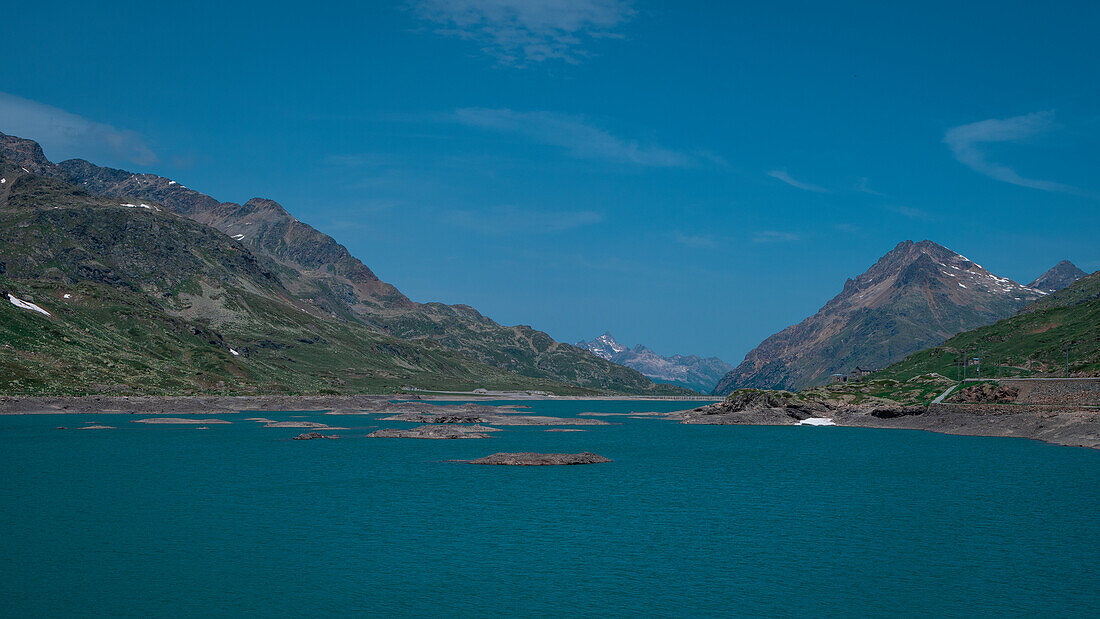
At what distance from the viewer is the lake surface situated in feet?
131

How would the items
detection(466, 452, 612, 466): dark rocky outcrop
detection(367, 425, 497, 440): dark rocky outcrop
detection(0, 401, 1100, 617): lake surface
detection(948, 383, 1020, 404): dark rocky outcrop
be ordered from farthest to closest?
detection(948, 383, 1020, 404): dark rocky outcrop < detection(367, 425, 497, 440): dark rocky outcrop < detection(466, 452, 612, 466): dark rocky outcrop < detection(0, 401, 1100, 617): lake surface

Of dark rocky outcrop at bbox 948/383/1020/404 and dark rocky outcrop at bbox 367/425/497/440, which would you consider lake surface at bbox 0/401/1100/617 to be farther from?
dark rocky outcrop at bbox 948/383/1020/404

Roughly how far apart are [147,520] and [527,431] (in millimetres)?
108284

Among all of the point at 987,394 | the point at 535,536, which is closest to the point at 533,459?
the point at 535,536

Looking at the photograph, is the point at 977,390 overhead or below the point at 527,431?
overhead

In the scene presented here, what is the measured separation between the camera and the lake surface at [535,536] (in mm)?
39969

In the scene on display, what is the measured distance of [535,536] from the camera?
184 feet

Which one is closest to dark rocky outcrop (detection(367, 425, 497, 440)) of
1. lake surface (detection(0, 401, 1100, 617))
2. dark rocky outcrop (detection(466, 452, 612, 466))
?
lake surface (detection(0, 401, 1100, 617))

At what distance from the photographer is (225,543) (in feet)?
169

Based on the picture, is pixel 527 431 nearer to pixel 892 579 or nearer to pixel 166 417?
pixel 166 417

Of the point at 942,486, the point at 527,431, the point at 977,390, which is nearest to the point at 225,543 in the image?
the point at 942,486

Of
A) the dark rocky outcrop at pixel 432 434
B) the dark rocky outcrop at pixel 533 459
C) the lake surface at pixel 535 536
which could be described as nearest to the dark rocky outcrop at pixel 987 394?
the lake surface at pixel 535 536

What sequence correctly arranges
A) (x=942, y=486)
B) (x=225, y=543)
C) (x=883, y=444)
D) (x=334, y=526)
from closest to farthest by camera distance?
(x=225, y=543), (x=334, y=526), (x=942, y=486), (x=883, y=444)

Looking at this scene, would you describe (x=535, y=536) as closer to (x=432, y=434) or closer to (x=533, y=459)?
(x=533, y=459)
